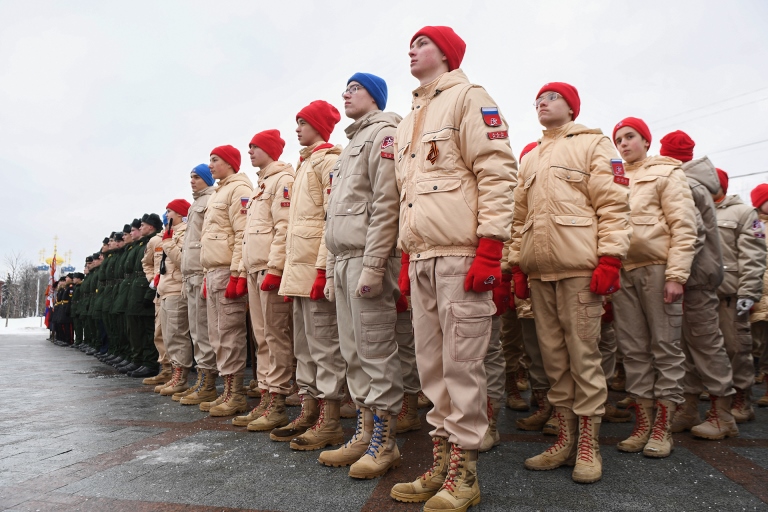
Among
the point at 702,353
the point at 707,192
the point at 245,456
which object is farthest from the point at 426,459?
the point at 707,192

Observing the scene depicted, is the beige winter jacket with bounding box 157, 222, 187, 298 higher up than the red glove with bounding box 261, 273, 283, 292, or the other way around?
the beige winter jacket with bounding box 157, 222, 187, 298

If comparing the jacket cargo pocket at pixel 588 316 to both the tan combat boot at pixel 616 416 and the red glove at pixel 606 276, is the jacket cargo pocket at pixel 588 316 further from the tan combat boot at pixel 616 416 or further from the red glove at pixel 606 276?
the tan combat boot at pixel 616 416

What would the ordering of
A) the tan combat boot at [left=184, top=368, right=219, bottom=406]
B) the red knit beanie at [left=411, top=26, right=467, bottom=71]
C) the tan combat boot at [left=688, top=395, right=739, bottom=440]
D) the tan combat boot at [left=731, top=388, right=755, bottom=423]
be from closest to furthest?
the red knit beanie at [left=411, top=26, right=467, bottom=71] → the tan combat boot at [left=688, top=395, right=739, bottom=440] → the tan combat boot at [left=731, top=388, right=755, bottom=423] → the tan combat boot at [left=184, top=368, right=219, bottom=406]

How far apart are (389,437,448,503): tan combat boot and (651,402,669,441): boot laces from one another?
168 cm

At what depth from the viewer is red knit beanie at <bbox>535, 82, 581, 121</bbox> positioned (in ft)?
12.2

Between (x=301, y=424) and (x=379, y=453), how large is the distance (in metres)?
1.24

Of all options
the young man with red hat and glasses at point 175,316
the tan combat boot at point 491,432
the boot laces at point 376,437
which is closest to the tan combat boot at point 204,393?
the young man with red hat and glasses at point 175,316

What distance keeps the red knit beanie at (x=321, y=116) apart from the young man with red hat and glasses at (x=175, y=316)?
9.76ft

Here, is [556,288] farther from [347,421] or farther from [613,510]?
[347,421]

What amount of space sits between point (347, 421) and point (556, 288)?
2437 mm

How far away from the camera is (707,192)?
14.8ft

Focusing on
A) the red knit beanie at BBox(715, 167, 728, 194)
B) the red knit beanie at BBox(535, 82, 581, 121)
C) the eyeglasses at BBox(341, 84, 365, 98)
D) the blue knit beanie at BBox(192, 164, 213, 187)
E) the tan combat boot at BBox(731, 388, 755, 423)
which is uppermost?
the blue knit beanie at BBox(192, 164, 213, 187)

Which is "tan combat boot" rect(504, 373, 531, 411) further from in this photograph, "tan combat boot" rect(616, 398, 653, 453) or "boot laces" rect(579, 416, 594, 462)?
"boot laces" rect(579, 416, 594, 462)

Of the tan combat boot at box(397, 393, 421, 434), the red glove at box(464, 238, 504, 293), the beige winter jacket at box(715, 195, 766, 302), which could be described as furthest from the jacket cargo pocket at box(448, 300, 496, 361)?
the beige winter jacket at box(715, 195, 766, 302)
